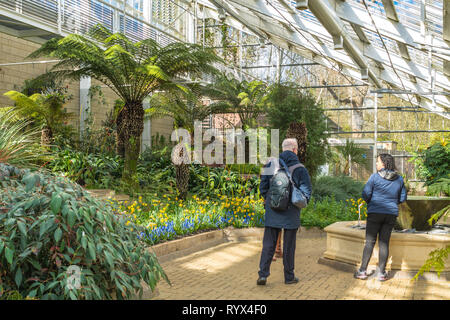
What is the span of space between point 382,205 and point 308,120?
647 cm

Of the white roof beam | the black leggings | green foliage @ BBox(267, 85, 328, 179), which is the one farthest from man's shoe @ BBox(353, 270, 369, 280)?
green foliage @ BBox(267, 85, 328, 179)

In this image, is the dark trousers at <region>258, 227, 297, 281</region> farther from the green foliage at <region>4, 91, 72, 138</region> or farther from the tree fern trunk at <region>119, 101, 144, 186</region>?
the green foliage at <region>4, 91, 72, 138</region>

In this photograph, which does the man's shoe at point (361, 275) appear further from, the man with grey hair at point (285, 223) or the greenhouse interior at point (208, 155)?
the man with grey hair at point (285, 223)

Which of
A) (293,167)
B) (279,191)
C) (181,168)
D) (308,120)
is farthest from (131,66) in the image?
A: (279,191)

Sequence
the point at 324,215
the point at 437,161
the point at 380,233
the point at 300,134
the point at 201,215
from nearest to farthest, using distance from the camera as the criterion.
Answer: the point at 380,233 < the point at 201,215 < the point at 324,215 < the point at 300,134 < the point at 437,161

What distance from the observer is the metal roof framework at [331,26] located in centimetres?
814

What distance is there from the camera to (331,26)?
357 inches

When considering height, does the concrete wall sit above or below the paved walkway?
above

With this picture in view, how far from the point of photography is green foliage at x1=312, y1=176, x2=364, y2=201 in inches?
423

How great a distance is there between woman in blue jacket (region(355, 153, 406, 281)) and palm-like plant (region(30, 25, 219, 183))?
16.3ft

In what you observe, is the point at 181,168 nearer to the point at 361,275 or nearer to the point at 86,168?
the point at 86,168

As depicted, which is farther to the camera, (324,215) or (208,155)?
(208,155)

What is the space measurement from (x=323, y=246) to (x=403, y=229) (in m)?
1.73
